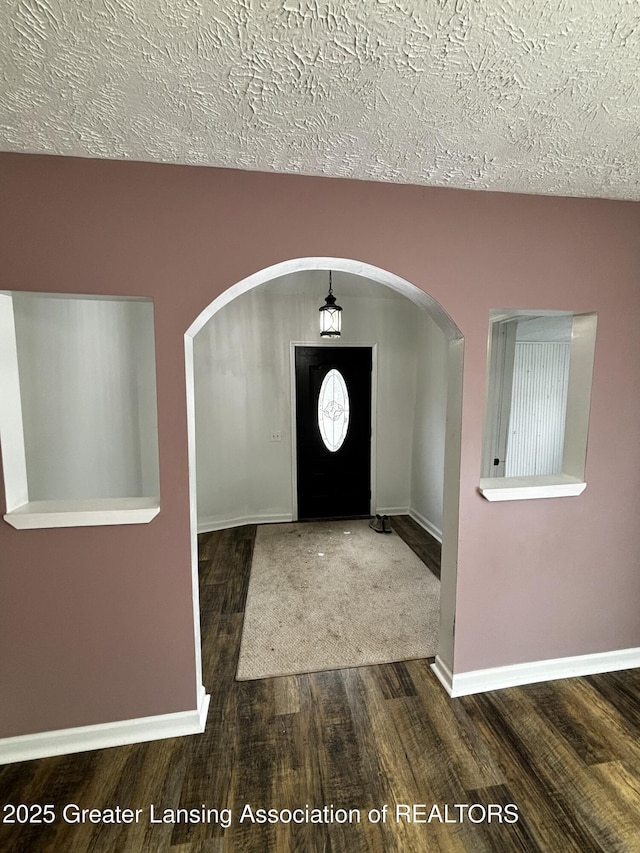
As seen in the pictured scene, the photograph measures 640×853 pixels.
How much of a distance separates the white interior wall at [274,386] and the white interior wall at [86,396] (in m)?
0.68

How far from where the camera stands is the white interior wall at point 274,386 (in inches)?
155

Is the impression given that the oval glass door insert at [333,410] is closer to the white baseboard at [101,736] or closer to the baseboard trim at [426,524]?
the baseboard trim at [426,524]

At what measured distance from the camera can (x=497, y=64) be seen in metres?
0.99

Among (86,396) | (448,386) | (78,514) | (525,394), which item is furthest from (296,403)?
(78,514)

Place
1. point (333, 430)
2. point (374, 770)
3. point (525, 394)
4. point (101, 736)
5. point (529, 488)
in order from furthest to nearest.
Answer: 1. point (333, 430)
2. point (525, 394)
3. point (529, 488)
4. point (101, 736)
5. point (374, 770)

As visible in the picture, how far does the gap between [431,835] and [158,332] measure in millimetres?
2102

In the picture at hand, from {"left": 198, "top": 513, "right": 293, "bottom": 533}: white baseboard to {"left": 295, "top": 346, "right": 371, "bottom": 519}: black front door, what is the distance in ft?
0.78

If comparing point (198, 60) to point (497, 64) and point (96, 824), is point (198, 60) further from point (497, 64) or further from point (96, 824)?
point (96, 824)

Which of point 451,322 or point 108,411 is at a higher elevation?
point 451,322

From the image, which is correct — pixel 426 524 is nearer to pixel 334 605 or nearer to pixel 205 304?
pixel 334 605

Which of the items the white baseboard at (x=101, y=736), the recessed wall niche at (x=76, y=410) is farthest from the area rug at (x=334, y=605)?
the recessed wall niche at (x=76, y=410)

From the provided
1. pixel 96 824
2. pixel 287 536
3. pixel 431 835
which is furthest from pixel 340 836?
pixel 287 536

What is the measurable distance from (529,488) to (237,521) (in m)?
3.16

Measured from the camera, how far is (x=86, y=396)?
2586 millimetres
